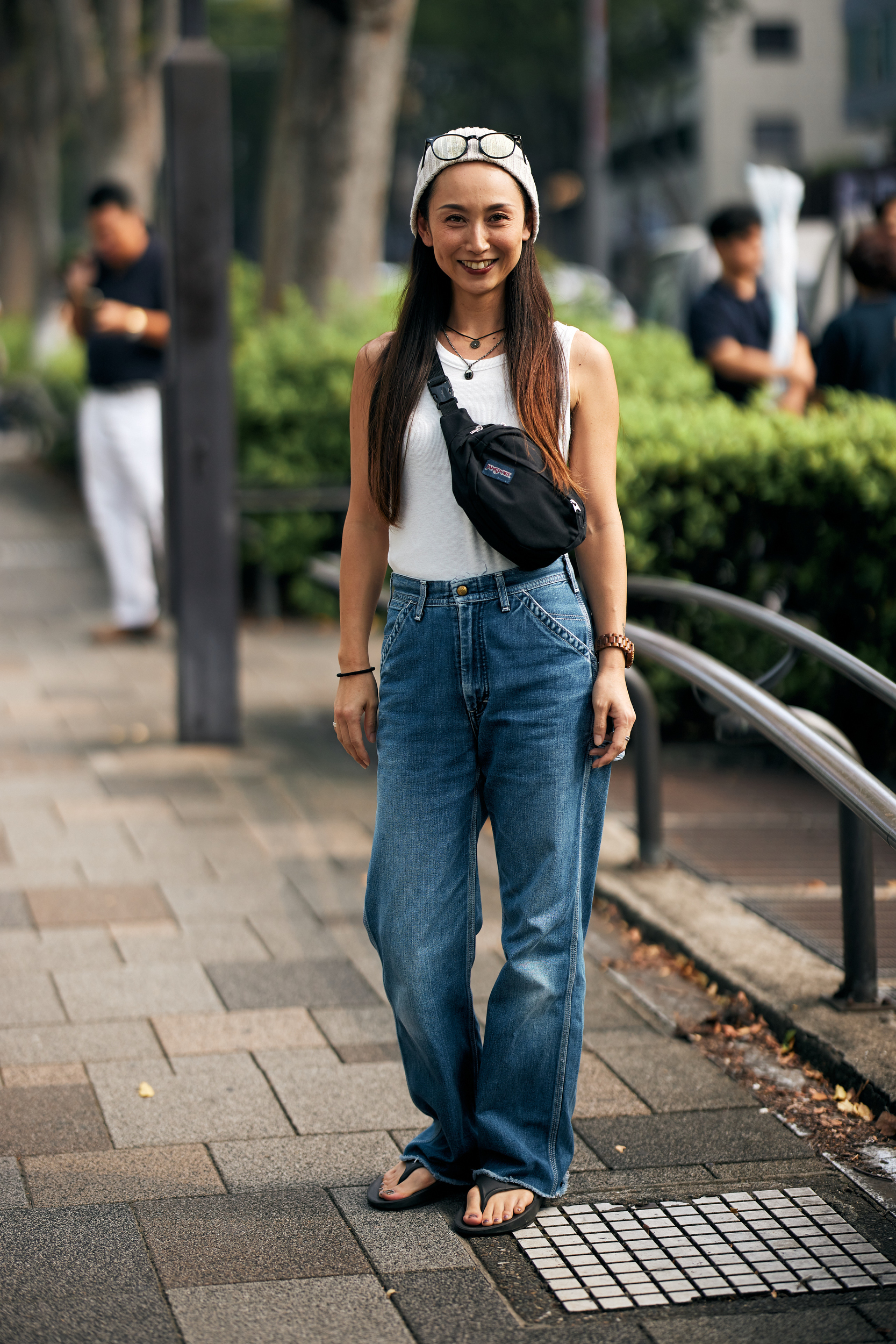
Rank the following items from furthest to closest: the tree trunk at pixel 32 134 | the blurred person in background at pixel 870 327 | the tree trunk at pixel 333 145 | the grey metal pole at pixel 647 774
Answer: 1. the tree trunk at pixel 32 134
2. the tree trunk at pixel 333 145
3. the blurred person in background at pixel 870 327
4. the grey metal pole at pixel 647 774

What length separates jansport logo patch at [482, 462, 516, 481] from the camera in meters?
2.84

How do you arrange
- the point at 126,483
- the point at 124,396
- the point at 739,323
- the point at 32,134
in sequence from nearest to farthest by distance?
1. the point at 739,323
2. the point at 124,396
3. the point at 126,483
4. the point at 32,134

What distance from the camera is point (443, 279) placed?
3029mm

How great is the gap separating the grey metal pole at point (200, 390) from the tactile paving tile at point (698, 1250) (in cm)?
406

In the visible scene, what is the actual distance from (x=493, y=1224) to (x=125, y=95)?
16.4m

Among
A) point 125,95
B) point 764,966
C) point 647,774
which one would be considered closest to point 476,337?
point 764,966

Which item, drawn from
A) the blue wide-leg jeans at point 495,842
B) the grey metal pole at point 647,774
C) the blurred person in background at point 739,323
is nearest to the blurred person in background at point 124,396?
the blurred person in background at point 739,323

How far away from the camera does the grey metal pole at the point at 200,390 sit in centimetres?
665

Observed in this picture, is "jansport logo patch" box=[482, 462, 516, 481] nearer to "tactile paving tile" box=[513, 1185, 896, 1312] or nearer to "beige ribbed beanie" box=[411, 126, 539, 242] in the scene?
"beige ribbed beanie" box=[411, 126, 539, 242]

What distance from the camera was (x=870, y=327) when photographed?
259 inches

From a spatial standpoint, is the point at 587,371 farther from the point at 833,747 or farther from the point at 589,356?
the point at 833,747

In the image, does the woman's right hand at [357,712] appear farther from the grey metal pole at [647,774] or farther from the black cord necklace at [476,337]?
the grey metal pole at [647,774]

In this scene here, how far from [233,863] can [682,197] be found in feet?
172

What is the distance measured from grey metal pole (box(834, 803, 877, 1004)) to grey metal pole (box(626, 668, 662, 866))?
1.17 meters
